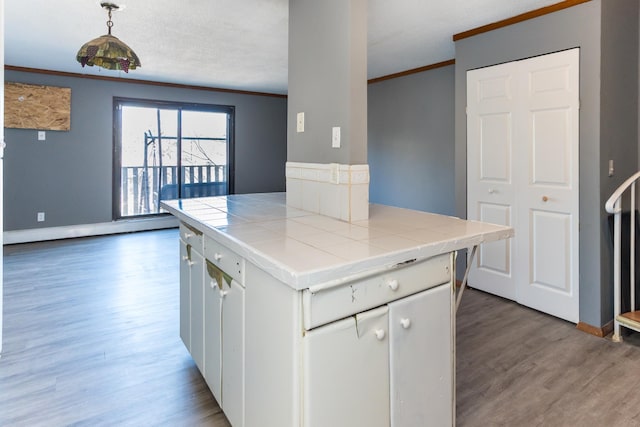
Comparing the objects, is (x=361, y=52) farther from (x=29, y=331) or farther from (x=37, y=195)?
(x=37, y=195)

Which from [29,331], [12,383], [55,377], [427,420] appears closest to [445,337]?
[427,420]

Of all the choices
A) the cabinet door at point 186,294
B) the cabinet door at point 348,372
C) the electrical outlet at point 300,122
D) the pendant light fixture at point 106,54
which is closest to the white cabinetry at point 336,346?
the cabinet door at point 348,372

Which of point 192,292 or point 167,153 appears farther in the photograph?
point 167,153

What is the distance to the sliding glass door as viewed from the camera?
235 inches

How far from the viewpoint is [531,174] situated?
118 inches

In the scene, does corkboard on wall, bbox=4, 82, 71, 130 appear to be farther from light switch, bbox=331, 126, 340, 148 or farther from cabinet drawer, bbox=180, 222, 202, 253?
light switch, bbox=331, 126, 340, 148

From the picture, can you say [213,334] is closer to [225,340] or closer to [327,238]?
[225,340]

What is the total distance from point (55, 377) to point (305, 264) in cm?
186

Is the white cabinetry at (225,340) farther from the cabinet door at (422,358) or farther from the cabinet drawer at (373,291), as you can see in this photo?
the cabinet door at (422,358)

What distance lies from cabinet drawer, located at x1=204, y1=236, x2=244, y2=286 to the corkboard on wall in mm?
4855

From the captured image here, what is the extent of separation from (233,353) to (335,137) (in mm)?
1131

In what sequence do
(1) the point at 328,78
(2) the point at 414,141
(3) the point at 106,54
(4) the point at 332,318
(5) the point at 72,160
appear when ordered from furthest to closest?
1. (5) the point at 72,160
2. (2) the point at 414,141
3. (3) the point at 106,54
4. (1) the point at 328,78
5. (4) the point at 332,318

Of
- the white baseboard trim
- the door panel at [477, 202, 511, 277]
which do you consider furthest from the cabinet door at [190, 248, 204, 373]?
the white baseboard trim

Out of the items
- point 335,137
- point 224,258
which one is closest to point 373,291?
point 224,258
